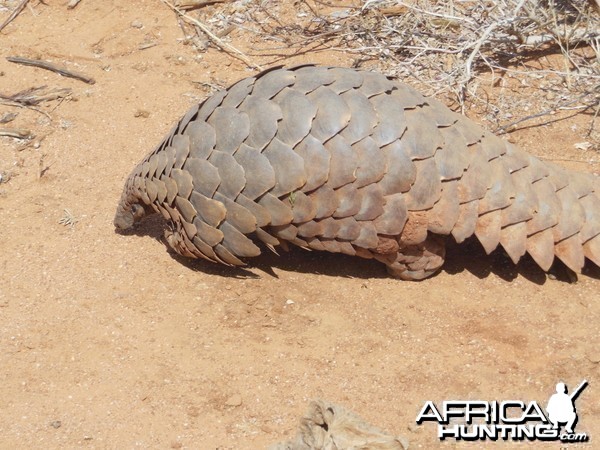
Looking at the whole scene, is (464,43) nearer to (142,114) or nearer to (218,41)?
(218,41)

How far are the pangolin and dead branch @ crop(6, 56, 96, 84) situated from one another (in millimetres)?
2397

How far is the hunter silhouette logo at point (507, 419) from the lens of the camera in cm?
427

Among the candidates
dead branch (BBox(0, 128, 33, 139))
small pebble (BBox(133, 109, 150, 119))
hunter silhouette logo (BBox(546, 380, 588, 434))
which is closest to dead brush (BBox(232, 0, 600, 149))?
small pebble (BBox(133, 109, 150, 119))

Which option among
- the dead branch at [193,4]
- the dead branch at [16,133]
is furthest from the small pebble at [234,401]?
the dead branch at [193,4]

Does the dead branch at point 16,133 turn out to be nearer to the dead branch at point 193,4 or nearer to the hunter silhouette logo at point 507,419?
the dead branch at point 193,4

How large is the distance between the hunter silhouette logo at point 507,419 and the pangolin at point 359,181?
0.94m

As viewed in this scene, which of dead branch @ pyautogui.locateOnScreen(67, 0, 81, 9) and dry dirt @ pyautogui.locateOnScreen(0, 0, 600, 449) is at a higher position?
dead branch @ pyautogui.locateOnScreen(67, 0, 81, 9)

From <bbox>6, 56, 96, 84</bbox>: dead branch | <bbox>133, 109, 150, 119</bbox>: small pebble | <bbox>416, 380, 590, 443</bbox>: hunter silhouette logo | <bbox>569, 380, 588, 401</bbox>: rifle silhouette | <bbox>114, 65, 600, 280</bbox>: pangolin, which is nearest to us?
<bbox>416, 380, 590, 443</bbox>: hunter silhouette logo

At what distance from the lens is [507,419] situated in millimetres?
4344

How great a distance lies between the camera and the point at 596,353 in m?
4.70

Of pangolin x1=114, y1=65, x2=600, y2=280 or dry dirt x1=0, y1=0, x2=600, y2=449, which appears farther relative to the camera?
pangolin x1=114, y1=65, x2=600, y2=280

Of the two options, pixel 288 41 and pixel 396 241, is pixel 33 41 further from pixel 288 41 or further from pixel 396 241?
pixel 396 241

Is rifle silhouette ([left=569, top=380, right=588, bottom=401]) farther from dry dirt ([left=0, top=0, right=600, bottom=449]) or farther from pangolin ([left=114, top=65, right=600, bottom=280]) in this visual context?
pangolin ([left=114, top=65, right=600, bottom=280])

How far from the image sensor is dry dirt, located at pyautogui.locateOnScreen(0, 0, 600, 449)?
4488 millimetres
